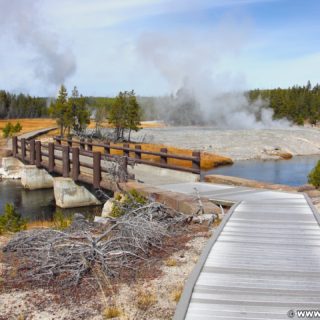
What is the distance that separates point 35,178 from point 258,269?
67.4 ft

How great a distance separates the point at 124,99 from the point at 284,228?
49.9 meters

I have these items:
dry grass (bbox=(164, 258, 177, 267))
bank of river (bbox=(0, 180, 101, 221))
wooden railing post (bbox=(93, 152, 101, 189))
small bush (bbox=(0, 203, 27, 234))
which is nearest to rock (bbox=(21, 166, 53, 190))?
bank of river (bbox=(0, 180, 101, 221))

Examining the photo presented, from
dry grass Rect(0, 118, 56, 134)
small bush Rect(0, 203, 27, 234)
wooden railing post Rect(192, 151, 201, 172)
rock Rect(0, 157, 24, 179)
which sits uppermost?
wooden railing post Rect(192, 151, 201, 172)

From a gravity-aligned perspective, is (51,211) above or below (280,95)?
below

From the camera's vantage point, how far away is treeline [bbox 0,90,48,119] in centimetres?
13250

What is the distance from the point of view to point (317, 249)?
6.27 m

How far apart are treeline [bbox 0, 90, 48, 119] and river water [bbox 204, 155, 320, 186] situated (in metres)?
103

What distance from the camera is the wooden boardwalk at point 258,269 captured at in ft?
14.7

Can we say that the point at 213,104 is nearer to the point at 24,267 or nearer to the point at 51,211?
the point at 51,211

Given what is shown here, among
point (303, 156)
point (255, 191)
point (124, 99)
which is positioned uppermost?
point (124, 99)

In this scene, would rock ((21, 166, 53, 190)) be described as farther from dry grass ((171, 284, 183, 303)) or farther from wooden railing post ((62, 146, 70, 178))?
dry grass ((171, 284, 183, 303))

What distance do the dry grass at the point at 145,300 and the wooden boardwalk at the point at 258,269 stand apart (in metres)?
0.46

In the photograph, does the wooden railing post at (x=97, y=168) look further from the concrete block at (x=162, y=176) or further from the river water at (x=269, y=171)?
the river water at (x=269, y=171)

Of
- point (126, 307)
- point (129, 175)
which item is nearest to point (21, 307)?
point (126, 307)
